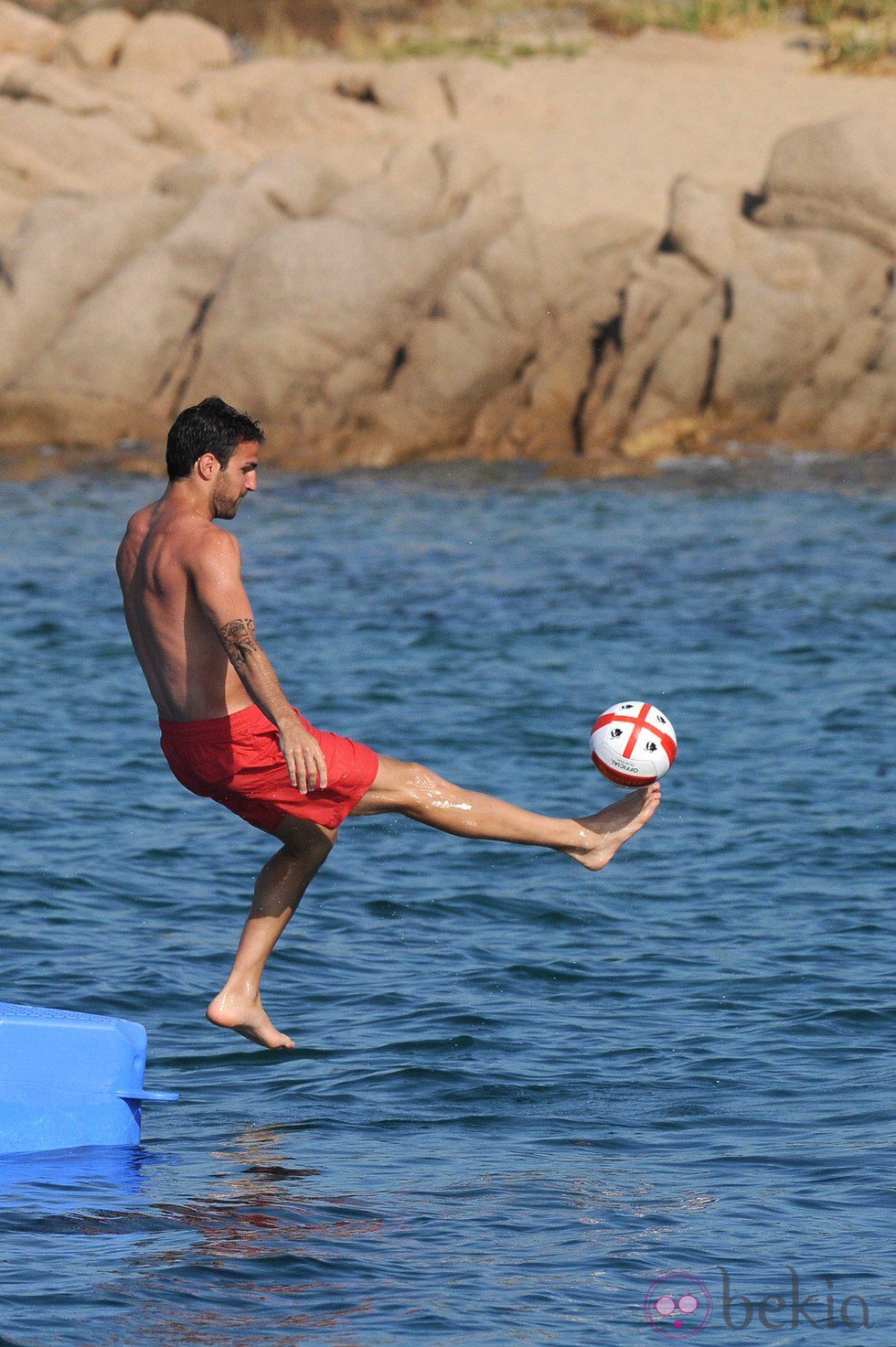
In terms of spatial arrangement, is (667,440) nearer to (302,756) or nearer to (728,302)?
(728,302)

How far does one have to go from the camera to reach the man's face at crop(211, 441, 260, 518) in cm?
707

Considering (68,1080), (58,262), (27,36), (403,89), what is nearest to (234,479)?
(68,1080)

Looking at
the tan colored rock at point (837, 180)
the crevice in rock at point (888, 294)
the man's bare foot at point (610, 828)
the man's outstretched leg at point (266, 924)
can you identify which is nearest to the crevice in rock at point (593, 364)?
the tan colored rock at point (837, 180)

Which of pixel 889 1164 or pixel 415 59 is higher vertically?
pixel 415 59

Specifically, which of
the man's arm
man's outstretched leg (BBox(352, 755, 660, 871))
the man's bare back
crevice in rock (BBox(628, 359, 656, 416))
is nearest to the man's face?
the man's bare back

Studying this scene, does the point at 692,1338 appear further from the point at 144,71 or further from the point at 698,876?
the point at 144,71

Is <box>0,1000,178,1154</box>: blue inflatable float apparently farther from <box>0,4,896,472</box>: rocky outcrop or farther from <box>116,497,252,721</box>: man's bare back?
<box>0,4,896,472</box>: rocky outcrop

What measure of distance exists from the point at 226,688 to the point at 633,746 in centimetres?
164

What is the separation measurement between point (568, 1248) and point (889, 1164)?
1281 mm

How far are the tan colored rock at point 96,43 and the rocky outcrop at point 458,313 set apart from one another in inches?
290

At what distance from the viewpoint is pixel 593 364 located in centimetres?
2836

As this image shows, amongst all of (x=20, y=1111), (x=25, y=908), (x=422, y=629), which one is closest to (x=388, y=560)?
(x=422, y=629)

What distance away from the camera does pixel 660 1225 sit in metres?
6.30

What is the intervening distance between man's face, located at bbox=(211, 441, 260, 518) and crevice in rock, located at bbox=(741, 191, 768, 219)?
23986 mm
